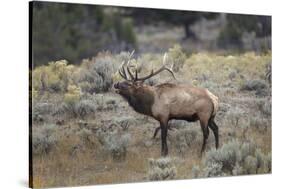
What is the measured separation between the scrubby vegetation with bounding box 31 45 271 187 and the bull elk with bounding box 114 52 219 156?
63 mm

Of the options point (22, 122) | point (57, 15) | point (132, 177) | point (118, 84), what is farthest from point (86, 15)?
point (132, 177)

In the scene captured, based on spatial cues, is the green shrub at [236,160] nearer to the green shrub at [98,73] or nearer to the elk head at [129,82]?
the elk head at [129,82]

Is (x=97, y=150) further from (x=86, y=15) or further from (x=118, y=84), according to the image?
(x=86, y=15)

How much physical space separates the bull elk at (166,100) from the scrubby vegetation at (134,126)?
0.06 meters

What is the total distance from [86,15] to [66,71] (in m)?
0.62

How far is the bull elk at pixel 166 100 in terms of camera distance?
7171 millimetres

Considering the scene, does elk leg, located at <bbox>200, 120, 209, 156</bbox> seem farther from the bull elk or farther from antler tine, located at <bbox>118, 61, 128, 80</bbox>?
antler tine, located at <bbox>118, 61, 128, 80</bbox>

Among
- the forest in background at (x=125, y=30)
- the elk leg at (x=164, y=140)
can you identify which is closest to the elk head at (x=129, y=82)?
the forest in background at (x=125, y=30)

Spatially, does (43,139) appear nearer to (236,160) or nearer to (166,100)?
(166,100)

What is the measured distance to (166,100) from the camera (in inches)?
287

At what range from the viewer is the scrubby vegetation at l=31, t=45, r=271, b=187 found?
682cm

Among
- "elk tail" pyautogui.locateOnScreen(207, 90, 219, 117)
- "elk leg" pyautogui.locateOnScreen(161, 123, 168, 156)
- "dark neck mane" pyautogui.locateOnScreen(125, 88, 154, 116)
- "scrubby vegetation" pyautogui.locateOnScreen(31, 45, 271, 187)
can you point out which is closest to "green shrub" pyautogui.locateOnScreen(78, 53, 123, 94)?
"scrubby vegetation" pyautogui.locateOnScreen(31, 45, 271, 187)

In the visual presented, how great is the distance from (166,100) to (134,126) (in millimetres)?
457

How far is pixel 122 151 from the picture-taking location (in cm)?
707
